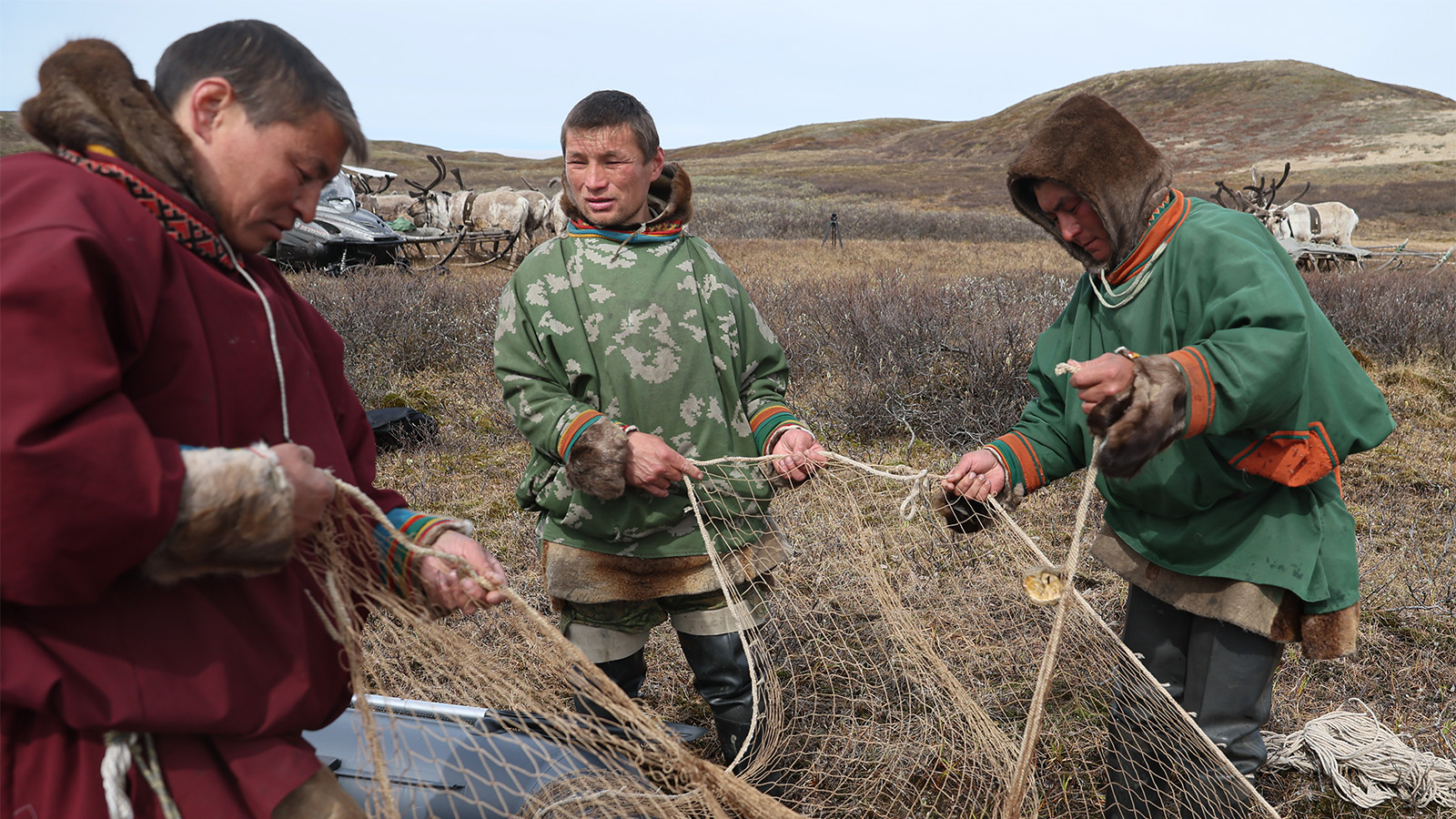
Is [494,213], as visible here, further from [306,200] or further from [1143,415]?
[1143,415]

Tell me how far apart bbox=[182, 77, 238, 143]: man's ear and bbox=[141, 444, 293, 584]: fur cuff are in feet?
1.22

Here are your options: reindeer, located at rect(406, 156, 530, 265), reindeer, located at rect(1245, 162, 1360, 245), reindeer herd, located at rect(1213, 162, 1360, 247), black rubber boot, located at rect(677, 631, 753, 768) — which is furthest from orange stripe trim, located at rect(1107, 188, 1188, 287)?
reindeer, located at rect(1245, 162, 1360, 245)

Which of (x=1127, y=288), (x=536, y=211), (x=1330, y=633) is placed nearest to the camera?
(x=1330, y=633)

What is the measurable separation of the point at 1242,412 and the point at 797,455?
0.81 m

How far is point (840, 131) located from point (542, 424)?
86718 mm

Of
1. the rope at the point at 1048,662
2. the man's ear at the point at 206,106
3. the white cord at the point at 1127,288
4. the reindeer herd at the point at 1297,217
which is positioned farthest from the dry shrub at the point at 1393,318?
the man's ear at the point at 206,106

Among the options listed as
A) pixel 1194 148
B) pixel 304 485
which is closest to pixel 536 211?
pixel 304 485

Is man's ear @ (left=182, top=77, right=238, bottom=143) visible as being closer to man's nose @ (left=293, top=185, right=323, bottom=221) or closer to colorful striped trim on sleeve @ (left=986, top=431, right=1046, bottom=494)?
man's nose @ (left=293, top=185, right=323, bottom=221)

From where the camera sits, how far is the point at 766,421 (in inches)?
76.9

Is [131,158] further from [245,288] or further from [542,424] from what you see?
[542,424]

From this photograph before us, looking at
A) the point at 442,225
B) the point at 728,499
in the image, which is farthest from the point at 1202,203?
the point at 442,225

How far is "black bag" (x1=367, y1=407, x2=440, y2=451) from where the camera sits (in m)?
4.80

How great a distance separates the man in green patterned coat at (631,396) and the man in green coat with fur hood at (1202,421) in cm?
51

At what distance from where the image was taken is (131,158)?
0.92 meters
